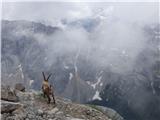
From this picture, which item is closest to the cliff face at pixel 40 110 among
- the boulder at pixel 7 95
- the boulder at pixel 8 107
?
the boulder at pixel 8 107

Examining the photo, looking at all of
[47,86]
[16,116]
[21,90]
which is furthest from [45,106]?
[21,90]

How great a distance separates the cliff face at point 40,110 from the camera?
99.5 feet

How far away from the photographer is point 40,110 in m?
32.0

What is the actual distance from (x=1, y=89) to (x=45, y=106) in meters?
3.43

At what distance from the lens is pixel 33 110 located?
3181 centimetres

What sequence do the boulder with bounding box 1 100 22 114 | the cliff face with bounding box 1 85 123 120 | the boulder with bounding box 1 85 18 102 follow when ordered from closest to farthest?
1. the boulder with bounding box 1 100 22 114
2. the cliff face with bounding box 1 85 123 120
3. the boulder with bounding box 1 85 18 102

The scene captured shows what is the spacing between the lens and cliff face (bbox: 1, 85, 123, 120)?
30.3 m

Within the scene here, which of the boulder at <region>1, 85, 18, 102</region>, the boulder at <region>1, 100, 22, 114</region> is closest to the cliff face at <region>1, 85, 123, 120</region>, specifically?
the boulder at <region>1, 100, 22, 114</region>

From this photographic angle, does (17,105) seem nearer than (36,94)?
Yes

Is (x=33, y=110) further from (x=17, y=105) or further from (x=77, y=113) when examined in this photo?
(x=77, y=113)

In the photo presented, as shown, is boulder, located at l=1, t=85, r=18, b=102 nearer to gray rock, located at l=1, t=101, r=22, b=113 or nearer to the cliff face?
the cliff face

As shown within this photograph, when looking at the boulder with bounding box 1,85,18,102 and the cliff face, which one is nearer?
the cliff face

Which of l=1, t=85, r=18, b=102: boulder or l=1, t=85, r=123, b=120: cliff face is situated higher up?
l=1, t=85, r=18, b=102: boulder

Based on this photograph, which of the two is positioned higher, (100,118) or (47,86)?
(47,86)
